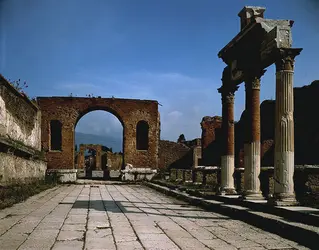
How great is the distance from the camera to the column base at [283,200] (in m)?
7.08

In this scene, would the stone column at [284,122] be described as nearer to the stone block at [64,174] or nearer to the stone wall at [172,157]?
the stone block at [64,174]

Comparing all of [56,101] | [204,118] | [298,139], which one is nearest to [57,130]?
[56,101]

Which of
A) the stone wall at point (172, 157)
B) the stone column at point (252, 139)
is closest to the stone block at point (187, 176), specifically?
the stone column at point (252, 139)

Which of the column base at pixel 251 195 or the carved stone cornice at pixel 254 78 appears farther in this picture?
the carved stone cornice at pixel 254 78

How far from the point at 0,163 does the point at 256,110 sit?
695 cm

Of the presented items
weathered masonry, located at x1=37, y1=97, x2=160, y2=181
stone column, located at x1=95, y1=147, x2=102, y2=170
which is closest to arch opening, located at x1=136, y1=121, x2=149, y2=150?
weathered masonry, located at x1=37, y1=97, x2=160, y2=181

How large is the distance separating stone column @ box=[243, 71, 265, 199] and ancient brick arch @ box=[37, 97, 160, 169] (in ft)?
49.3

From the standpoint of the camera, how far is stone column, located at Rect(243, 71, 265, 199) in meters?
8.94

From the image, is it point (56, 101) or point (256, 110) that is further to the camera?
point (56, 101)

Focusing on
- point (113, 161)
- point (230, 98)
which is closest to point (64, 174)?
point (230, 98)

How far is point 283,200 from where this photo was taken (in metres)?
7.13

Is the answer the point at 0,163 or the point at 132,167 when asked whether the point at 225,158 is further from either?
the point at 132,167

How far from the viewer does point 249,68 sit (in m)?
9.41

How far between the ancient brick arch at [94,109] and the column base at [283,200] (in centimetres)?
1707
